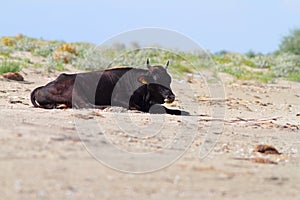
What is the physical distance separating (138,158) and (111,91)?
199 inches

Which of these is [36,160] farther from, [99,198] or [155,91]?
[155,91]

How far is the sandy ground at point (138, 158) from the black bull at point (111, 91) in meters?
Answer: 1.46

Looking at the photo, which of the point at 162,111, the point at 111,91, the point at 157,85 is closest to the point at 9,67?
the point at 111,91

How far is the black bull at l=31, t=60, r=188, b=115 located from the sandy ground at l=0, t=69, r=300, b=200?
146 cm

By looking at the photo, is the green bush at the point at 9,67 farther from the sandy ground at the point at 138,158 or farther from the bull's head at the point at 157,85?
the sandy ground at the point at 138,158

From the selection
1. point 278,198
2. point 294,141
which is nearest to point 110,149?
point 278,198

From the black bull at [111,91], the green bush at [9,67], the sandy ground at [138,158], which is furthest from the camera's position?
the green bush at [9,67]

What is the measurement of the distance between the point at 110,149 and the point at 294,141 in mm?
3314

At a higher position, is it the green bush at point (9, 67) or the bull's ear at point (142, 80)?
the bull's ear at point (142, 80)

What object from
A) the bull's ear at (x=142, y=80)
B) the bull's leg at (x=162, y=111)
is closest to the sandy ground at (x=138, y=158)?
the bull's leg at (x=162, y=111)

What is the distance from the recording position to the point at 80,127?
8078mm

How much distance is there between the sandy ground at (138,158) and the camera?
19.0 feet

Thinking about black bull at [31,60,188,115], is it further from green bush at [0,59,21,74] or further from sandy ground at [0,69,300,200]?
green bush at [0,59,21,74]

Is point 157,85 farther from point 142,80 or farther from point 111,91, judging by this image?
point 111,91
